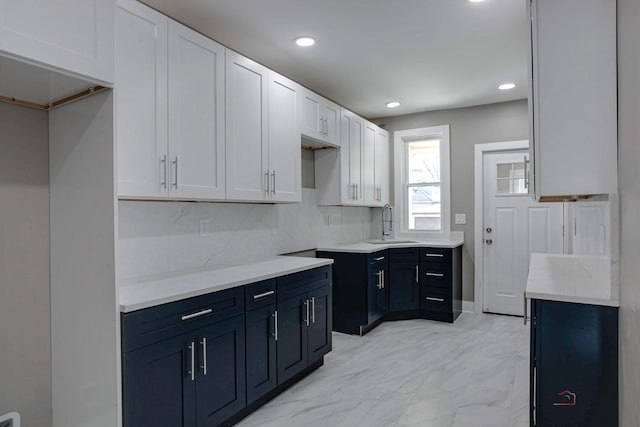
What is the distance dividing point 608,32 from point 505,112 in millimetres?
3080

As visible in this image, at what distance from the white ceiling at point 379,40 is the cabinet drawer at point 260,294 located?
175cm

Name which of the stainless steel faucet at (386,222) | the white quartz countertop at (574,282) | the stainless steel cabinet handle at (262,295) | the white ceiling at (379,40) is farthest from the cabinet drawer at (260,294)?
the stainless steel faucet at (386,222)

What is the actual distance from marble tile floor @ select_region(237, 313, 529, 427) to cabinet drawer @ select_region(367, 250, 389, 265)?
29.5 inches

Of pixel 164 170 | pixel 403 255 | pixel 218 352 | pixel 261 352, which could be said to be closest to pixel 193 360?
pixel 218 352

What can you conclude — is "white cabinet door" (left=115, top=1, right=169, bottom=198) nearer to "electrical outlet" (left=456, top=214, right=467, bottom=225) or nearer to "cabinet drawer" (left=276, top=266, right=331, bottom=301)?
"cabinet drawer" (left=276, top=266, right=331, bottom=301)

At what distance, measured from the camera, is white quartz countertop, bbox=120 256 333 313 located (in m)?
1.80

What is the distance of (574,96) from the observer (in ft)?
6.06

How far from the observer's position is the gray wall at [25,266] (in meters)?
1.74

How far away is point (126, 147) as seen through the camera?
6.49 feet

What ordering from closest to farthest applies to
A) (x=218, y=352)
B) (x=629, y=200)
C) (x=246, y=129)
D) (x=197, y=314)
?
(x=629, y=200)
(x=197, y=314)
(x=218, y=352)
(x=246, y=129)

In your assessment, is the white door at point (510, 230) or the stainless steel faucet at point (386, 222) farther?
the stainless steel faucet at point (386, 222)

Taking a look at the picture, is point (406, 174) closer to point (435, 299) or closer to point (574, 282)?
point (435, 299)

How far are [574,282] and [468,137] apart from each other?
3.08 meters

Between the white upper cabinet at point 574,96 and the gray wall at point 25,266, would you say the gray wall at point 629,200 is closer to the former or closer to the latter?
the white upper cabinet at point 574,96
